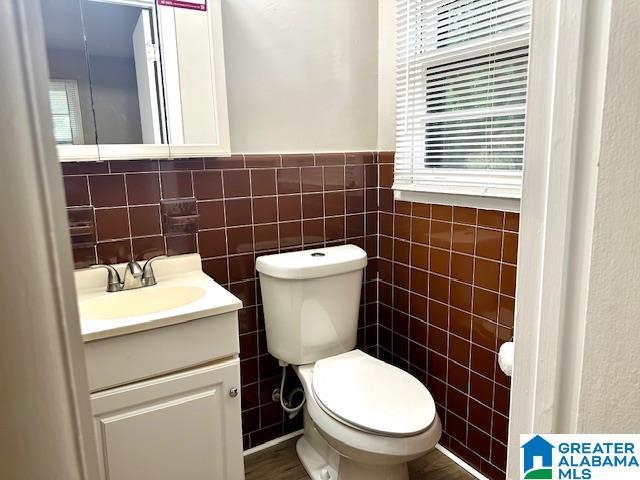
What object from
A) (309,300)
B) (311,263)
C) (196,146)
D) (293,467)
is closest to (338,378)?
(309,300)

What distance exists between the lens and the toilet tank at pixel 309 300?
1706 millimetres

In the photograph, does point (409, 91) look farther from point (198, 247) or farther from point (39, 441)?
point (39, 441)

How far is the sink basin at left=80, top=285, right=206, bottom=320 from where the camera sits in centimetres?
147

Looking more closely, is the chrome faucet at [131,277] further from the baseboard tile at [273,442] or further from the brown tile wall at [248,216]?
the baseboard tile at [273,442]

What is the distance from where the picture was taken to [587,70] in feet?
1.55

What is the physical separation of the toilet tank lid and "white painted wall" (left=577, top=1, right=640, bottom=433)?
122cm

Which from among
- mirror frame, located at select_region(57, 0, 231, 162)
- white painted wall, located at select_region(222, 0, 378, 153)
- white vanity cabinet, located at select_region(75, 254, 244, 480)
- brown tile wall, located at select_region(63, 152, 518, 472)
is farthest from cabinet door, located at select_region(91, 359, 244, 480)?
white painted wall, located at select_region(222, 0, 378, 153)

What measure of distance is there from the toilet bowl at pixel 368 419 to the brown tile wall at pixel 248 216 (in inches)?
12.1

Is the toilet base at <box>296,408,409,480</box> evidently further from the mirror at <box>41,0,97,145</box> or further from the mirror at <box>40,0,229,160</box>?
the mirror at <box>41,0,97,145</box>

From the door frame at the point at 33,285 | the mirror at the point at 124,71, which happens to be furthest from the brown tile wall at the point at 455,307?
the door frame at the point at 33,285

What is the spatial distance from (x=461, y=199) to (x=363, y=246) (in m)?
0.55

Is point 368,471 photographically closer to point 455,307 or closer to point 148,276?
point 455,307

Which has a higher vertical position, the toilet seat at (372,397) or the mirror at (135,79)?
the mirror at (135,79)

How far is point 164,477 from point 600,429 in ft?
4.17
